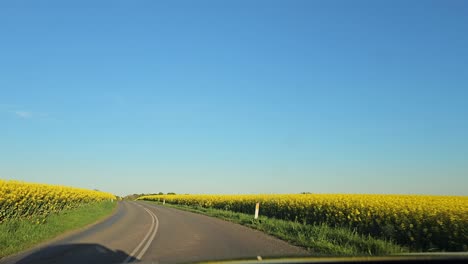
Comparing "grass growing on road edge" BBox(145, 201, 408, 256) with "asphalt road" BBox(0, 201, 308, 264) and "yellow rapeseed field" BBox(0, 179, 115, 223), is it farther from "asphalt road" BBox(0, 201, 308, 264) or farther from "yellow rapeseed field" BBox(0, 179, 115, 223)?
"yellow rapeseed field" BBox(0, 179, 115, 223)

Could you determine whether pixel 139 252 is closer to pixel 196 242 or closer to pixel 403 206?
pixel 196 242

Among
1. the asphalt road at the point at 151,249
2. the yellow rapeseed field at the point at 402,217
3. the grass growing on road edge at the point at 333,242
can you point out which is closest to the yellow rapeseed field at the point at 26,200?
the asphalt road at the point at 151,249

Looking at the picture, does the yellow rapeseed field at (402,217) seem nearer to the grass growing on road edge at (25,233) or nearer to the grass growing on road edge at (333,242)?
the grass growing on road edge at (333,242)

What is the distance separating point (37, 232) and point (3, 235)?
2.58 m

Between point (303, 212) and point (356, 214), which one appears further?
point (303, 212)

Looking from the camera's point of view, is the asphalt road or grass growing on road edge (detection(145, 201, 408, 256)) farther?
grass growing on road edge (detection(145, 201, 408, 256))

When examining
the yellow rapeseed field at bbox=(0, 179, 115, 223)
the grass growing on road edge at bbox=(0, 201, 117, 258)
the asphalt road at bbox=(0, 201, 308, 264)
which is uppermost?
the yellow rapeseed field at bbox=(0, 179, 115, 223)

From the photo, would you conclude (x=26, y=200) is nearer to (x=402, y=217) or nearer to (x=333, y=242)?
(x=333, y=242)

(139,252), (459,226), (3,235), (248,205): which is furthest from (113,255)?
(248,205)

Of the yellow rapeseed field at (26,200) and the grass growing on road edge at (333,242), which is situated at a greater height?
the yellow rapeseed field at (26,200)

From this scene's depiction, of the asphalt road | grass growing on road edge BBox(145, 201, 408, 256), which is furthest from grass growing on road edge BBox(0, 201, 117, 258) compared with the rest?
grass growing on road edge BBox(145, 201, 408, 256)

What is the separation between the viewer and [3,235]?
14.6 metres

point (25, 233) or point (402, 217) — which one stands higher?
point (402, 217)

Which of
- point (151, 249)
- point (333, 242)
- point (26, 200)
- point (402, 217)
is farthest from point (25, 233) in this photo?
point (402, 217)
